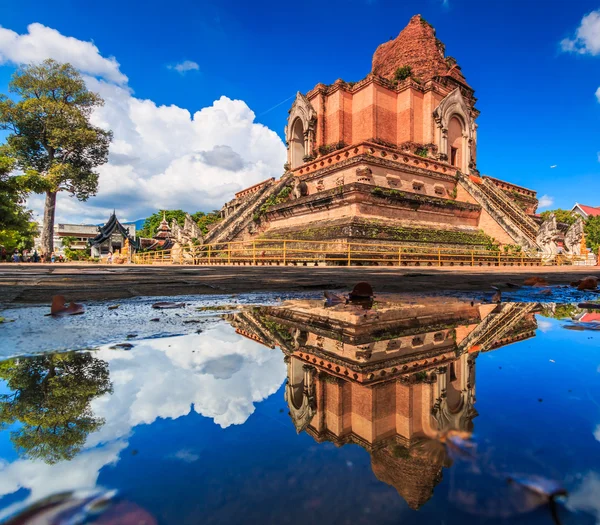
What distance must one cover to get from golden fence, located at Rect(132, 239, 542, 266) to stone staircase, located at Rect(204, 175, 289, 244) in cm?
95

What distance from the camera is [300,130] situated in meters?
21.4

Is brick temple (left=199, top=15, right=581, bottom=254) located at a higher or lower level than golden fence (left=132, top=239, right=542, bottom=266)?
higher

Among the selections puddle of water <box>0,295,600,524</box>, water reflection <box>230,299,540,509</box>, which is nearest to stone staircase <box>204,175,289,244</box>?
water reflection <box>230,299,540,509</box>

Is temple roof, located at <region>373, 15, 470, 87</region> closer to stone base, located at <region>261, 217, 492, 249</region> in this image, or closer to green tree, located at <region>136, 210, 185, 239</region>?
stone base, located at <region>261, 217, 492, 249</region>

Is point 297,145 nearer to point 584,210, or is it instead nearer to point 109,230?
point 109,230

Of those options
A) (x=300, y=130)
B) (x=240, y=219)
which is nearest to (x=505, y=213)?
(x=300, y=130)

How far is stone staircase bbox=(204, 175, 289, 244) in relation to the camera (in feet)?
56.7

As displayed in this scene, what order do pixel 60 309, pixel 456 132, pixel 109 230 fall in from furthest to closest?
1. pixel 109 230
2. pixel 456 132
3. pixel 60 309

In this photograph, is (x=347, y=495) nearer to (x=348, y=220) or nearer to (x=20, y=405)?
(x=20, y=405)

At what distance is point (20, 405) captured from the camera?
78 centimetres

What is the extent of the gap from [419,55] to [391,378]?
932 inches

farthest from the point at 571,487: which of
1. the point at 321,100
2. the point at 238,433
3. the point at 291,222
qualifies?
the point at 321,100

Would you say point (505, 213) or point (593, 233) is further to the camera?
point (593, 233)

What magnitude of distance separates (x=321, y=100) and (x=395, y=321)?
Answer: 1966 cm
